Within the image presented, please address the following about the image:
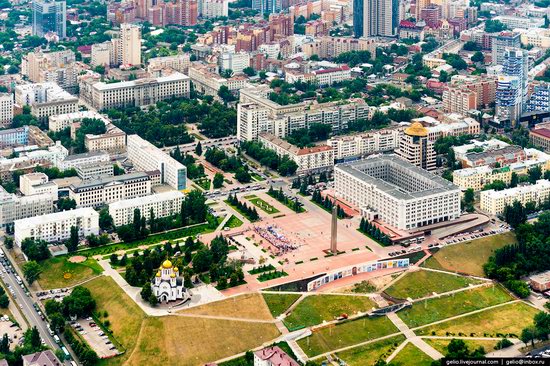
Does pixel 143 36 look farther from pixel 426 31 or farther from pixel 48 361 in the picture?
pixel 48 361

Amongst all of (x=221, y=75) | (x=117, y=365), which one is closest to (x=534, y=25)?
(x=221, y=75)

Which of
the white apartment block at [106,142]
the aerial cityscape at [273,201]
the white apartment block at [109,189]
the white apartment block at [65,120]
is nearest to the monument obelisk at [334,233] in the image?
the aerial cityscape at [273,201]

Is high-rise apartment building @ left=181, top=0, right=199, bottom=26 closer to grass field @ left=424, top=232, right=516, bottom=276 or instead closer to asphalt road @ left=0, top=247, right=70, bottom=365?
grass field @ left=424, top=232, right=516, bottom=276

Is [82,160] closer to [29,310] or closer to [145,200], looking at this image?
[145,200]

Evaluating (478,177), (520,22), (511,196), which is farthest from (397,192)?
(520,22)

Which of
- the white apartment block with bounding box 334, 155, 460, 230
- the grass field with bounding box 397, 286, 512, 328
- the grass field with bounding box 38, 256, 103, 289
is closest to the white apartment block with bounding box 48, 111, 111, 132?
the white apartment block with bounding box 334, 155, 460, 230

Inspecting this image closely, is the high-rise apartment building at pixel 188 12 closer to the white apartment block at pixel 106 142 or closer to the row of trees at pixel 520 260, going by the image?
the white apartment block at pixel 106 142
